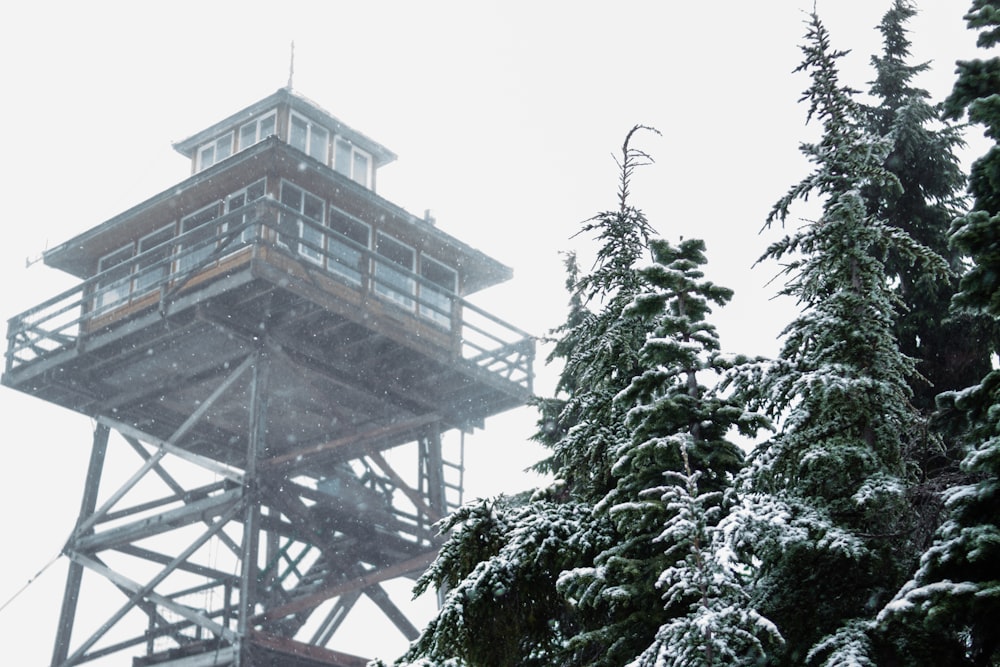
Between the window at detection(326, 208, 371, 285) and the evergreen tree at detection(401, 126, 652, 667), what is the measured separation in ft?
48.9

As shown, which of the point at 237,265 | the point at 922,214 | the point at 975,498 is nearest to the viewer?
the point at 975,498

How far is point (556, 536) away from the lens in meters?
8.28

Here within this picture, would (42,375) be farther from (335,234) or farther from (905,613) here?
(905,613)

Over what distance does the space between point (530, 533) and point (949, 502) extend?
3090 mm

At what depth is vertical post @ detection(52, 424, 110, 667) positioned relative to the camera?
25609mm

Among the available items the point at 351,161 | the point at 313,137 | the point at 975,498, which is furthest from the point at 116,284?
the point at 975,498

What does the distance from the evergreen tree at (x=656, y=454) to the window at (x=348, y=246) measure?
1611cm

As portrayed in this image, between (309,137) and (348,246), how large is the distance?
16.1 feet

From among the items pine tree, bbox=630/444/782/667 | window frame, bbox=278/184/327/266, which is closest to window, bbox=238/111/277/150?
window frame, bbox=278/184/327/266

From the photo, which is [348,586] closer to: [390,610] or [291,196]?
[390,610]

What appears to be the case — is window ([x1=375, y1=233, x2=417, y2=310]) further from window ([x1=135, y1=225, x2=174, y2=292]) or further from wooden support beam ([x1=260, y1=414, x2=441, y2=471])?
window ([x1=135, y1=225, x2=174, y2=292])

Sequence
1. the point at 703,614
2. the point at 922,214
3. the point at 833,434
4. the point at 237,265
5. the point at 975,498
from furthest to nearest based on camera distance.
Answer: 1. the point at 237,265
2. the point at 922,214
3. the point at 833,434
4. the point at 703,614
5. the point at 975,498

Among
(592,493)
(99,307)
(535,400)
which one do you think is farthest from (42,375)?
(592,493)

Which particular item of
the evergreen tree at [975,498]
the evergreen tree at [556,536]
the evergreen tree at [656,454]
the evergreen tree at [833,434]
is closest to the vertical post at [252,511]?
the evergreen tree at [556,536]
